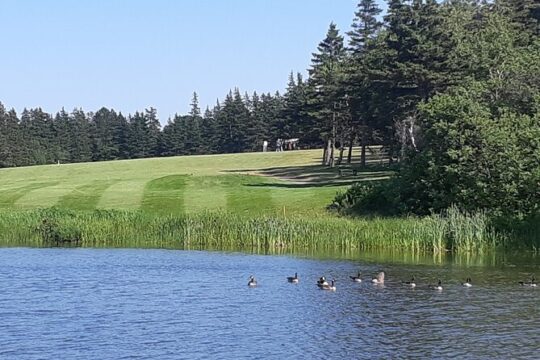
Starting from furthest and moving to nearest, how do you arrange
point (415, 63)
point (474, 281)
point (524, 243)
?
point (415, 63) < point (524, 243) < point (474, 281)

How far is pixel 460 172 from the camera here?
1908 inches

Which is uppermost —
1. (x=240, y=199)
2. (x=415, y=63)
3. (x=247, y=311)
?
(x=415, y=63)

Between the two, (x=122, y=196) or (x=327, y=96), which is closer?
(x=122, y=196)

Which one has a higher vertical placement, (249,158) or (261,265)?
(249,158)

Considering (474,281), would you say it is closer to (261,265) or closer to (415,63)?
(261,265)

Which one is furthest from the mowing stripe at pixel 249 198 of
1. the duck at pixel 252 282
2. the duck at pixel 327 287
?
the duck at pixel 327 287

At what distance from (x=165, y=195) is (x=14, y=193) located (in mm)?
12202

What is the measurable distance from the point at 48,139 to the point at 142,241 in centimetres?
11923

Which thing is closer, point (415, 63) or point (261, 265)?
point (261, 265)

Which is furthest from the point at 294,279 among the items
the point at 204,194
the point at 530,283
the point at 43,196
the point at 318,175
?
the point at 318,175

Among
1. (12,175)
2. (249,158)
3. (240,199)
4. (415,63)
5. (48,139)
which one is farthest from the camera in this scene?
(48,139)

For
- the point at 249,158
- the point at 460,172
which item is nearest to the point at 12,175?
the point at 249,158

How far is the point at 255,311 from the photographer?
27156 millimetres

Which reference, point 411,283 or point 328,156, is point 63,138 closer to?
point 328,156
